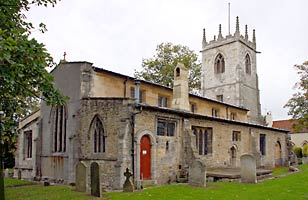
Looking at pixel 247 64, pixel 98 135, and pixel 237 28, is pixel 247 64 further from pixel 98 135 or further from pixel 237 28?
pixel 98 135

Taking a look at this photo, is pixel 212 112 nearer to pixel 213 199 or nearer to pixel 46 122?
pixel 46 122

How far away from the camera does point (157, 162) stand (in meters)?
18.2

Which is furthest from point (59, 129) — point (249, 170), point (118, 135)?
point (249, 170)

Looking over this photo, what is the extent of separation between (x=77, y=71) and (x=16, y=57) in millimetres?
10302

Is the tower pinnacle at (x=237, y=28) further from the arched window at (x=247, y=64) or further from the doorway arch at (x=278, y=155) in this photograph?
the doorway arch at (x=278, y=155)

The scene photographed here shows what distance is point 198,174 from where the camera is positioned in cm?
1659

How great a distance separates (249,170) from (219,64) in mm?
30204

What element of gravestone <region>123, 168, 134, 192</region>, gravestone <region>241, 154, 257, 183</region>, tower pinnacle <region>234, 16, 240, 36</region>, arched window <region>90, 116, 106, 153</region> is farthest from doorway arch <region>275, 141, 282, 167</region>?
gravestone <region>123, 168, 134, 192</region>

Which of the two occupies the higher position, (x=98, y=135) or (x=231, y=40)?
(x=231, y=40)

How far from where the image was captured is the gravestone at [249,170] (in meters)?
17.9

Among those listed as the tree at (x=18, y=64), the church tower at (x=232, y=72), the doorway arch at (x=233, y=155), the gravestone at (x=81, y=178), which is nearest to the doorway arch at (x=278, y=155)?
the doorway arch at (x=233, y=155)

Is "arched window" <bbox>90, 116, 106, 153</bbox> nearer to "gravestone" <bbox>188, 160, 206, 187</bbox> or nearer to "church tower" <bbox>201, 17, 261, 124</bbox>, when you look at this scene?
"gravestone" <bbox>188, 160, 206, 187</bbox>

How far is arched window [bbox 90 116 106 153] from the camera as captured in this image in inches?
693

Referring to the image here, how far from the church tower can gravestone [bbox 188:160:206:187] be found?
2720cm
